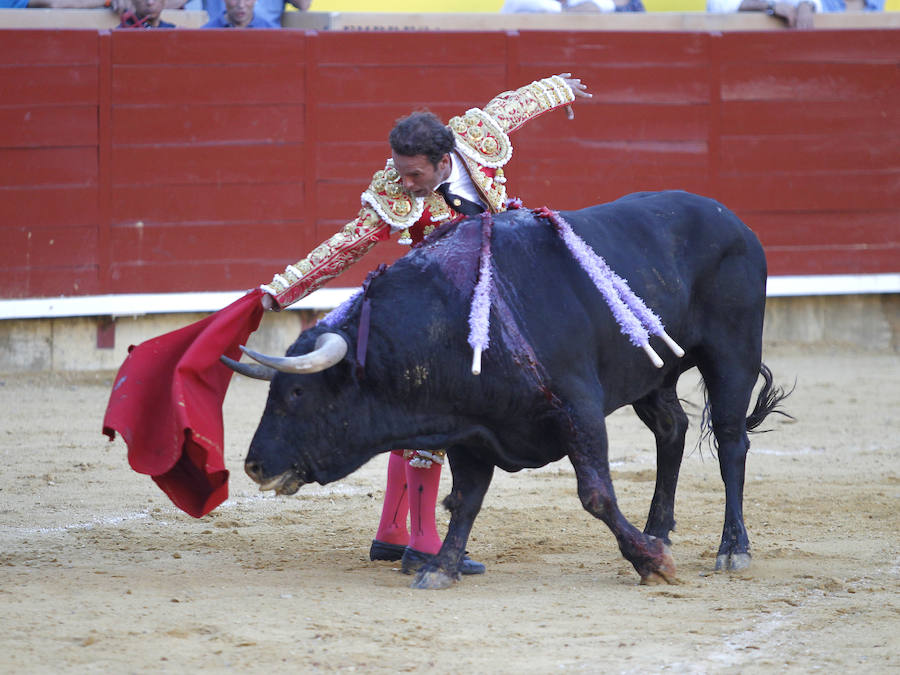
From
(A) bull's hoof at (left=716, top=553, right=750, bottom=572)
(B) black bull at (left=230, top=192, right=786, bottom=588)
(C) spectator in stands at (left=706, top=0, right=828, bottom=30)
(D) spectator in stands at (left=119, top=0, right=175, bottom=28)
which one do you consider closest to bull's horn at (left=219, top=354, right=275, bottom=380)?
(B) black bull at (left=230, top=192, right=786, bottom=588)

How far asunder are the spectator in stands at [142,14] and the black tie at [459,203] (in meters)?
3.97

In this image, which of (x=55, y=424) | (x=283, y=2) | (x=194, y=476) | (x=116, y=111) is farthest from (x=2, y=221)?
(x=194, y=476)

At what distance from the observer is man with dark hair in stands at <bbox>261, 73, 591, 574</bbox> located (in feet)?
11.1

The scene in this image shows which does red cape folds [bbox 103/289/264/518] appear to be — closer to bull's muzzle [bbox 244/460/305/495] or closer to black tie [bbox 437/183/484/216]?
bull's muzzle [bbox 244/460/305/495]

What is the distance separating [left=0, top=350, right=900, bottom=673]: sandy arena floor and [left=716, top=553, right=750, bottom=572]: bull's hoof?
4 centimetres

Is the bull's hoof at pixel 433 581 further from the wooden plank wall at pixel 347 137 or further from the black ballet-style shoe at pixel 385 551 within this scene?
the wooden plank wall at pixel 347 137

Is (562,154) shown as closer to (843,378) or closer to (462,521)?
(843,378)

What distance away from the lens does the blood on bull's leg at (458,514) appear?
11.2 ft

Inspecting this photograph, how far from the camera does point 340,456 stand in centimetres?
335

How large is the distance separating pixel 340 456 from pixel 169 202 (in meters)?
4.06

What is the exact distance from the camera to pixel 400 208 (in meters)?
3.52

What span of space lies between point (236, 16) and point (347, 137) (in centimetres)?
89

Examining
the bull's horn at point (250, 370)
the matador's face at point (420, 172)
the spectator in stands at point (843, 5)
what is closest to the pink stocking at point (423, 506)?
the bull's horn at point (250, 370)

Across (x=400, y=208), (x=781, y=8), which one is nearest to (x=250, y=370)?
(x=400, y=208)
